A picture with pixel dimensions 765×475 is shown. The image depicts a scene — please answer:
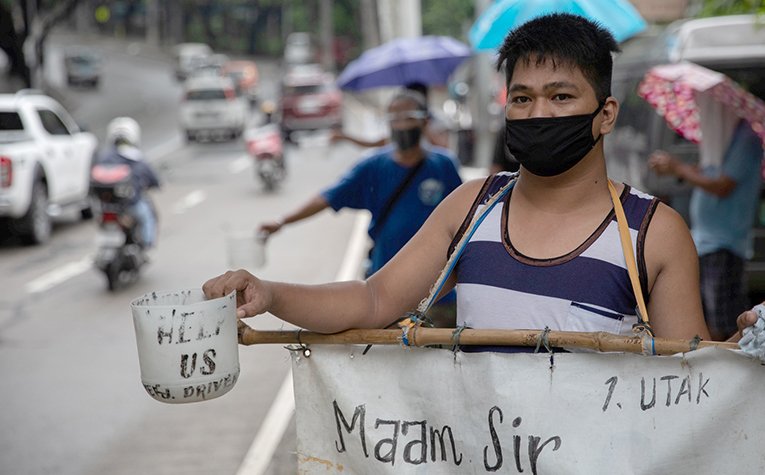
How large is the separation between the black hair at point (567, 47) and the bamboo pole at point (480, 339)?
60cm

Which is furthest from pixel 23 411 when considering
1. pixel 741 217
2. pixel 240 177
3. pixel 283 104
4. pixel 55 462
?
pixel 283 104

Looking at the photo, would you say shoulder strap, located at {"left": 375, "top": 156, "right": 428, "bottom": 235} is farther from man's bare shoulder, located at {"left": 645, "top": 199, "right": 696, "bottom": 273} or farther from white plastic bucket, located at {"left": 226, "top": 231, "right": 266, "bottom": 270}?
man's bare shoulder, located at {"left": 645, "top": 199, "right": 696, "bottom": 273}

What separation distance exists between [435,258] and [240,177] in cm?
2148

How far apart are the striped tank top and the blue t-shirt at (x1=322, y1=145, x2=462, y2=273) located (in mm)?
2988

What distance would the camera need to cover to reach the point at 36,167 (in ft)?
47.0

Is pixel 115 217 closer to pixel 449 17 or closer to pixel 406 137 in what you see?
pixel 406 137

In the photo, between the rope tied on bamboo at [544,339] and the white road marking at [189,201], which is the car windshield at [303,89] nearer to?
the white road marking at [189,201]

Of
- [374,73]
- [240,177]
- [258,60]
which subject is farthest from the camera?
[258,60]

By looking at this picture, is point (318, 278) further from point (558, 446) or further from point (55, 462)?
point (558, 446)

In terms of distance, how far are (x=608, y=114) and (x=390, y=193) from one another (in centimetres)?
306

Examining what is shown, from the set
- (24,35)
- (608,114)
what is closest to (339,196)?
(608,114)

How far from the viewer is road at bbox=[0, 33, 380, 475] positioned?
586 cm

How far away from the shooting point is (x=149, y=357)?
2277 millimetres

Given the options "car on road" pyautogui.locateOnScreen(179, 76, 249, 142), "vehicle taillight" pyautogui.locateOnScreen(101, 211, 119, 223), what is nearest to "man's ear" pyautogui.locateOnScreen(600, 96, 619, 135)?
"vehicle taillight" pyautogui.locateOnScreen(101, 211, 119, 223)
